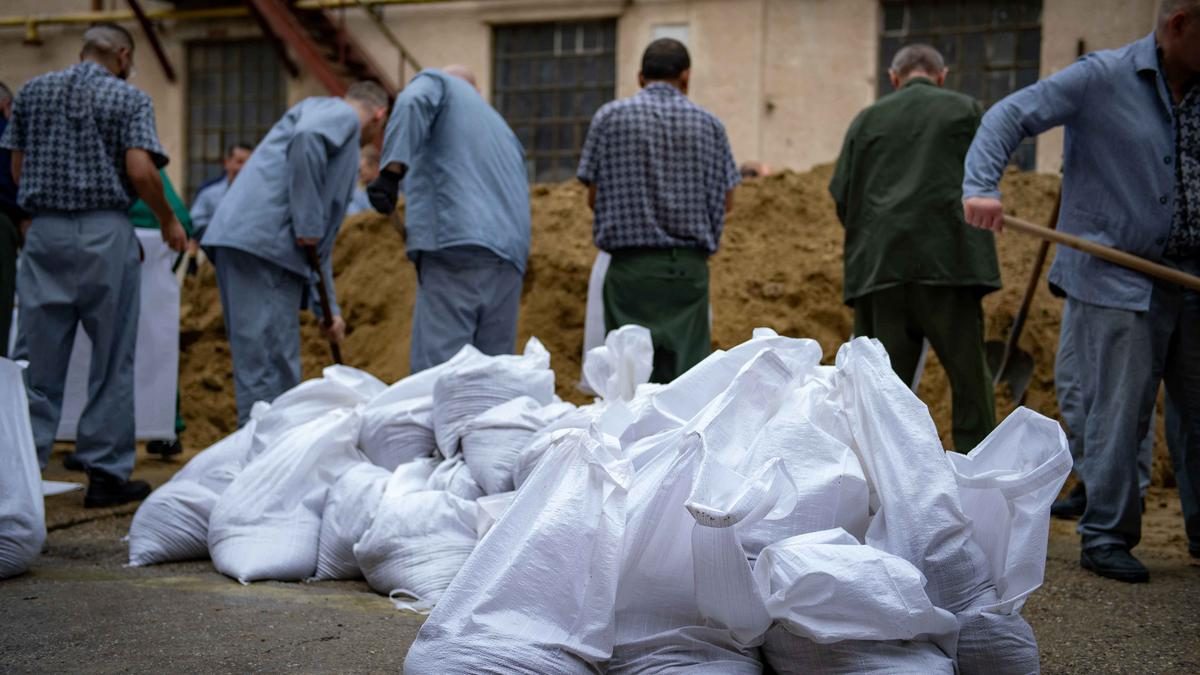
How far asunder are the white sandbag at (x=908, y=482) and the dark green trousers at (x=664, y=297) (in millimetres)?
Answer: 2609

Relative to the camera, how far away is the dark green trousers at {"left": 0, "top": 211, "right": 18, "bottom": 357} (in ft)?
18.2

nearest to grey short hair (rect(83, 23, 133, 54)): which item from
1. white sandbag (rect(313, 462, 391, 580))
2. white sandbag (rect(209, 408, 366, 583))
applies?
white sandbag (rect(209, 408, 366, 583))

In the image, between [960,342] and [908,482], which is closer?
[908,482]

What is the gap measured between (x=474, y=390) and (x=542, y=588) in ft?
5.37

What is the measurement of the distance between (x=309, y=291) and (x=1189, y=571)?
378cm

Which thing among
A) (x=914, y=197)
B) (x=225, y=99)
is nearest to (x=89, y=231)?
(x=914, y=197)

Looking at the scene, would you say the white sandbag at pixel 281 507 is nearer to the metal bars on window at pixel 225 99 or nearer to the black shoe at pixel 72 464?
the black shoe at pixel 72 464

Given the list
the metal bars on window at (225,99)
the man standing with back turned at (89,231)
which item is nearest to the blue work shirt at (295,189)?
the man standing with back turned at (89,231)

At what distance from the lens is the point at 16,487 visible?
12.1 feet

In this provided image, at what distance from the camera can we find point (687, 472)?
2.54 meters

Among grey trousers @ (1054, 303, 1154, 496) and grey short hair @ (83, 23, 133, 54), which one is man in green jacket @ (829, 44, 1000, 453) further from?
grey short hair @ (83, 23, 133, 54)

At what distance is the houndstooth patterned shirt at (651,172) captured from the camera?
17.7 feet

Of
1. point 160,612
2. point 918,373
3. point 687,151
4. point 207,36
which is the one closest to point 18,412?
point 160,612

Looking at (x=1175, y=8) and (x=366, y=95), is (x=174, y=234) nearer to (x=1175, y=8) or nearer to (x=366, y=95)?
(x=366, y=95)
